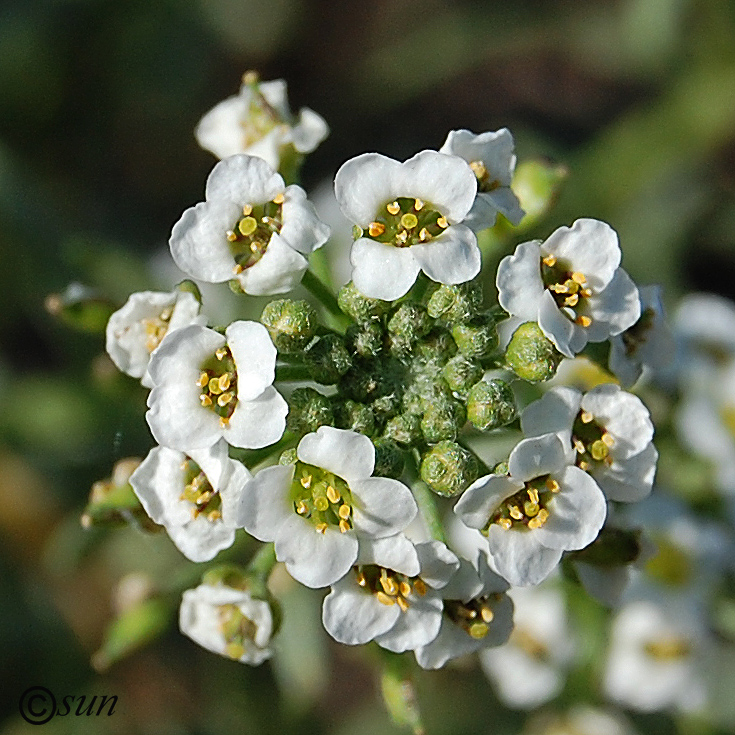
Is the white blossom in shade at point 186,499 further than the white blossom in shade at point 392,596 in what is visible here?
Yes

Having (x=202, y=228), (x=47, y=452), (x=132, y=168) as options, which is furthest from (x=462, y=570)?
(x=132, y=168)

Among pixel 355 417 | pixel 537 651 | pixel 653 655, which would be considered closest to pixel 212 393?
pixel 355 417

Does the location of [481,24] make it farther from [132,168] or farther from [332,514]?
[332,514]

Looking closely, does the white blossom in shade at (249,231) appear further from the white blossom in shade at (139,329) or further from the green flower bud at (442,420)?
the green flower bud at (442,420)

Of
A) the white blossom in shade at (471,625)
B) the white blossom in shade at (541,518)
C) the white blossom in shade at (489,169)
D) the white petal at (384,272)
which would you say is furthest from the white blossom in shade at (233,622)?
the white blossom in shade at (489,169)

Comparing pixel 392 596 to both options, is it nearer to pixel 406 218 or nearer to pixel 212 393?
pixel 212 393
